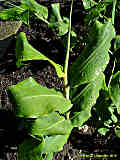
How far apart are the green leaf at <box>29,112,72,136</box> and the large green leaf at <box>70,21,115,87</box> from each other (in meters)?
0.13

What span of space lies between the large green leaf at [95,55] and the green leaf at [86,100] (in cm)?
10

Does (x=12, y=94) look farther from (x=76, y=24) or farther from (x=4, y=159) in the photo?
(x=76, y=24)

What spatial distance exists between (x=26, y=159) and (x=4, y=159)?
390 mm

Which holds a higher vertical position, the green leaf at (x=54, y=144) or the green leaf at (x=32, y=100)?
the green leaf at (x=32, y=100)

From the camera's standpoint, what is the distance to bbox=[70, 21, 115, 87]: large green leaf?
629 mm

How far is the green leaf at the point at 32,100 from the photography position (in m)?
0.57

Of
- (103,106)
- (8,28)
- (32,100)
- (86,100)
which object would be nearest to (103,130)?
(103,106)

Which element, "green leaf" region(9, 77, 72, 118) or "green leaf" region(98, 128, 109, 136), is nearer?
"green leaf" region(9, 77, 72, 118)

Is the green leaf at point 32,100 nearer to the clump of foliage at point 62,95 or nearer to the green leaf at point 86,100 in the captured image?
the clump of foliage at point 62,95

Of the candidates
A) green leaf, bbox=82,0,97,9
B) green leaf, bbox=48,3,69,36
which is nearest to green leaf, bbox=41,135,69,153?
green leaf, bbox=48,3,69,36

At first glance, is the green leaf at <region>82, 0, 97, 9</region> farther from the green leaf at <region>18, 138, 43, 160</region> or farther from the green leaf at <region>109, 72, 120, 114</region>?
the green leaf at <region>18, 138, 43, 160</region>

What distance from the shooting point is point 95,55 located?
63 centimetres

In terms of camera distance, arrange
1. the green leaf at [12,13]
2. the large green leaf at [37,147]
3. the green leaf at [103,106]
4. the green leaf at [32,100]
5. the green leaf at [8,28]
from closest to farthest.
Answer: the green leaf at [32,100], the large green leaf at [37,147], the green leaf at [103,106], the green leaf at [12,13], the green leaf at [8,28]

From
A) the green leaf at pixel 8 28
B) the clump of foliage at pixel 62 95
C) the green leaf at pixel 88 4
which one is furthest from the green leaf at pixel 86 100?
the green leaf at pixel 8 28
